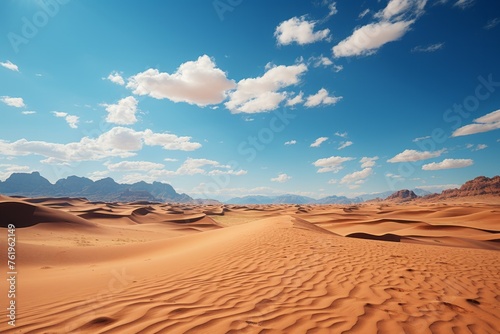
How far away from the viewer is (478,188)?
143m

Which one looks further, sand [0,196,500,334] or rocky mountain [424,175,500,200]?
rocky mountain [424,175,500,200]

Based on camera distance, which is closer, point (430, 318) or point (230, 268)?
point (430, 318)

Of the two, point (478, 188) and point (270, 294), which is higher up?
point (478, 188)

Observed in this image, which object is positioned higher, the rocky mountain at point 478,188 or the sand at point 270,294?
the rocky mountain at point 478,188

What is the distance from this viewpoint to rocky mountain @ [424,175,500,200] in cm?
13412

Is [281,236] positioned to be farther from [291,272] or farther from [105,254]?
[105,254]

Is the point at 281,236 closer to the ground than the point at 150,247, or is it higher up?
higher up

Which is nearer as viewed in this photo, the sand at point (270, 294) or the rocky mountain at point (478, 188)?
the sand at point (270, 294)

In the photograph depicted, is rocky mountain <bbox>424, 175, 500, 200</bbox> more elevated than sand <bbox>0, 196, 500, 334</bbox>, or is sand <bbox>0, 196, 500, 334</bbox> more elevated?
rocky mountain <bbox>424, 175, 500, 200</bbox>

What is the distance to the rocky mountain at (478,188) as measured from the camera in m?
134

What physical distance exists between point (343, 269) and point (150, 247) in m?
9.37

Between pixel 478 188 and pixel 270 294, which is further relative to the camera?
pixel 478 188

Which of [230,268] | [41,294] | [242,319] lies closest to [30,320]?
[41,294]

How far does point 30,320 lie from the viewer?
134 inches
